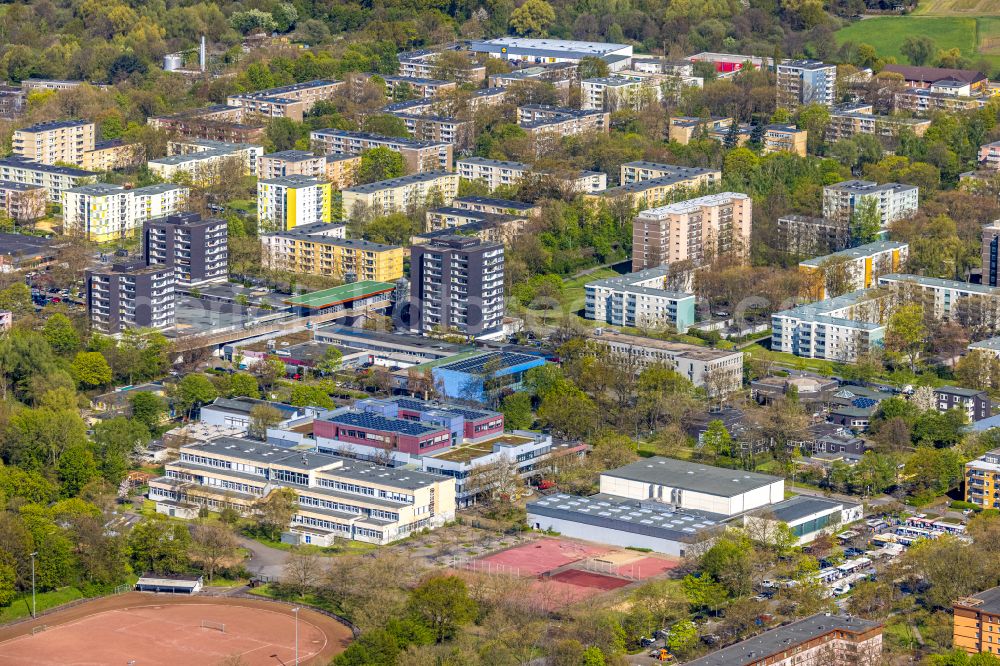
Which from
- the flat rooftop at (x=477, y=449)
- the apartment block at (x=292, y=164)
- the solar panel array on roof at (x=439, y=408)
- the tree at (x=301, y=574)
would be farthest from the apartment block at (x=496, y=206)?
the tree at (x=301, y=574)

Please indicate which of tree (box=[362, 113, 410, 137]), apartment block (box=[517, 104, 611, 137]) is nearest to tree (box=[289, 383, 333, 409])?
tree (box=[362, 113, 410, 137])

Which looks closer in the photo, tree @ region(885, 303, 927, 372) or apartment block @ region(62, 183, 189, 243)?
tree @ region(885, 303, 927, 372)

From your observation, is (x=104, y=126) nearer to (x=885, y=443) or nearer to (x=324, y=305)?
(x=324, y=305)

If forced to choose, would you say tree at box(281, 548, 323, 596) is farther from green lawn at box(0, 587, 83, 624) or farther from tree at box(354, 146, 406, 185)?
tree at box(354, 146, 406, 185)

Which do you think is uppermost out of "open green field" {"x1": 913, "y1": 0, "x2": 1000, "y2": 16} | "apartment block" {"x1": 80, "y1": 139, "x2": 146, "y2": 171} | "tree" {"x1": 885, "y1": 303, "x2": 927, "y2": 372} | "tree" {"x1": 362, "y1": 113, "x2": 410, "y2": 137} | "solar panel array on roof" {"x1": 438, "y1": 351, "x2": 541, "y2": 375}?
"open green field" {"x1": 913, "y1": 0, "x2": 1000, "y2": 16}

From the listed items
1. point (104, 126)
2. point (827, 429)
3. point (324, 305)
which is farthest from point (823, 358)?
point (104, 126)

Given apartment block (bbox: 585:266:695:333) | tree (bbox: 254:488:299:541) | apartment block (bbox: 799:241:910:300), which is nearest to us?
tree (bbox: 254:488:299:541)

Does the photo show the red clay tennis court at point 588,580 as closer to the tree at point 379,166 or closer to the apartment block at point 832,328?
the apartment block at point 832,328
